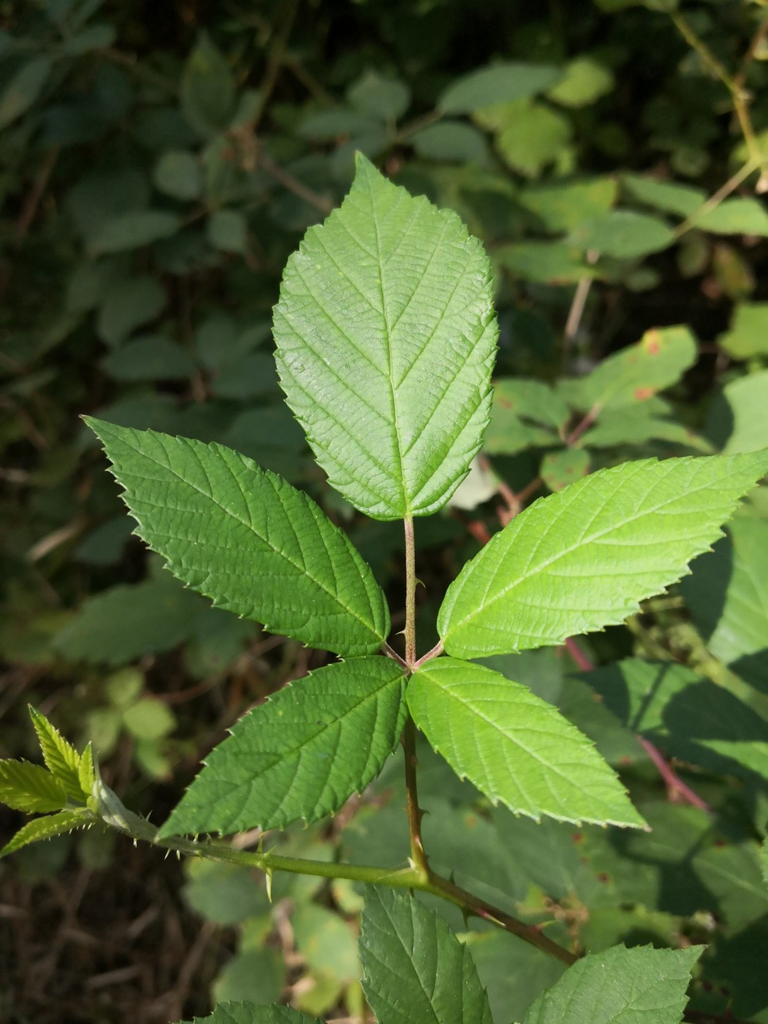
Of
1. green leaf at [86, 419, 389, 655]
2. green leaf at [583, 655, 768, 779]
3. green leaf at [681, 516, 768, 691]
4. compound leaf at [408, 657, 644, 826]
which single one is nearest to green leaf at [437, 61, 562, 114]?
green leaf at [681, 516, 768, 691]

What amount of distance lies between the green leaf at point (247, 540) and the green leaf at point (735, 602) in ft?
1.82

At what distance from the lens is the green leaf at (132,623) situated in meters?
1.84

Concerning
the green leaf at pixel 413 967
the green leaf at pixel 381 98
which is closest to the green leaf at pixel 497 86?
the green leaf at pixel 381 98

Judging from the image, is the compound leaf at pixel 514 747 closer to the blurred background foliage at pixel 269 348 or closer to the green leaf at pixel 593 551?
the green leaf at pixel 593 551

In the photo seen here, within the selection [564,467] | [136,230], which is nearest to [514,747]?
[564,467]

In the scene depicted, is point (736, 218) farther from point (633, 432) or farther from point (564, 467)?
point (564, 467)

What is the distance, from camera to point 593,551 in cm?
63

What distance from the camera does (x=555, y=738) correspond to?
578mm

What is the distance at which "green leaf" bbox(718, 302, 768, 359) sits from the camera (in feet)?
6.70

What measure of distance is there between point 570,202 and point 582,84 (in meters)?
0.42

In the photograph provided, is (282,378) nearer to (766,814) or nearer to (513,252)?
(766,814)

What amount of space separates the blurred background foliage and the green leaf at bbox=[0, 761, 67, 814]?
782mm

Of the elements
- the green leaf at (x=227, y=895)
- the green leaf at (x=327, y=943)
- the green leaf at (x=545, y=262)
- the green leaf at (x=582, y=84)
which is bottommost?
the green leaf at (x=227, y=895)

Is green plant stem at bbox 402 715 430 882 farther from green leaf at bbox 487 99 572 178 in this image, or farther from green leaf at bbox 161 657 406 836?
green leaf at bbox 487 99 572 178
